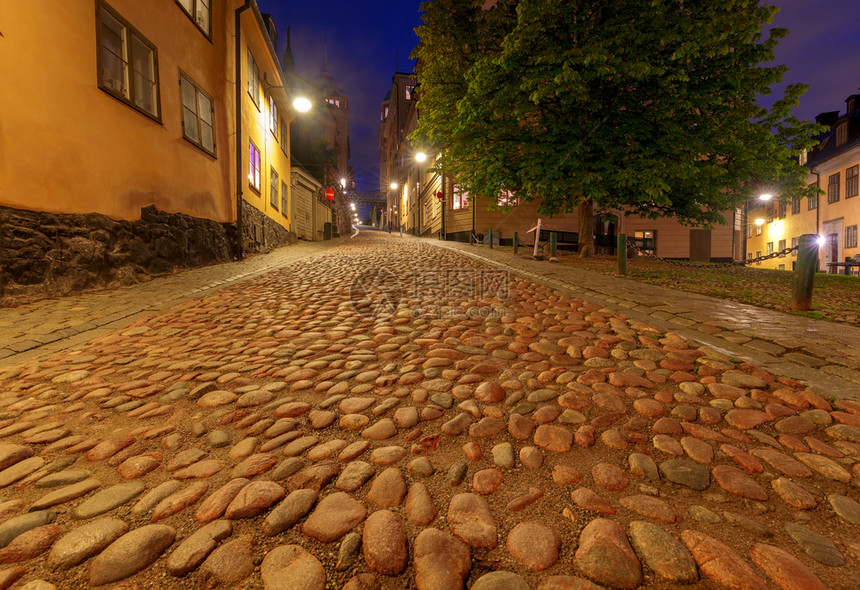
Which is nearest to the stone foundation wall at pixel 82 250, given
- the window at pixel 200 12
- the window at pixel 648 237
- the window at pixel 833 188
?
the window at pixel 200 12

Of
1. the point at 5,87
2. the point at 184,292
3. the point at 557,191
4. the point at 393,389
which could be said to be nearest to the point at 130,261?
Answer: the point at 184,292

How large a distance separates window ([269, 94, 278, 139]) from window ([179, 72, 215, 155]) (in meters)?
5.77

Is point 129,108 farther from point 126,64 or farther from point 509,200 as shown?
point 509,200

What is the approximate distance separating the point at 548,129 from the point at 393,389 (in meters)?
9.68

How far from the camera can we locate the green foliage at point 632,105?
26.1 ft

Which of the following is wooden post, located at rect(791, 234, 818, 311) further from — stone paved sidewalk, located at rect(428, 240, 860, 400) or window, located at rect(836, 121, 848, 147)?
window, located at rect(836, 121, 848, 147)

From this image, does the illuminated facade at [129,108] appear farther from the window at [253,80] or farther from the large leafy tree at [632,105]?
the large leafy tree at [632,105]

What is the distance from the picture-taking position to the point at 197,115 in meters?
8.33

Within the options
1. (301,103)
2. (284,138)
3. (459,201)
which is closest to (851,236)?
(459,201)

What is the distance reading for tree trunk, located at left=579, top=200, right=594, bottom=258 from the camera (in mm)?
11359

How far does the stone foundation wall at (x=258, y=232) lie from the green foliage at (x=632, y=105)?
6761 millimetres

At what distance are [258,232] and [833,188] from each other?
31.2m

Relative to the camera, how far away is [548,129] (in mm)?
9773

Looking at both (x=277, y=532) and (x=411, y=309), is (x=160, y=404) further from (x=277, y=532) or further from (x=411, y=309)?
(x=411, y=309)
